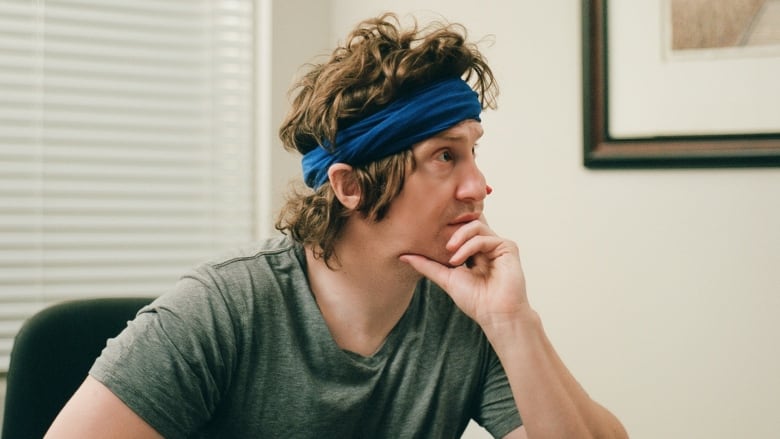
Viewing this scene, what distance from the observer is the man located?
3.88 feet

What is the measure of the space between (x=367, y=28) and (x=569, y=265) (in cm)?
81

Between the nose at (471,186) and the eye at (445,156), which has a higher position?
the eye at (445,156)

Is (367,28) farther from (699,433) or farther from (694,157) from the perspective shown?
(699,433)

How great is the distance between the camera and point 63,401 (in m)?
1.25

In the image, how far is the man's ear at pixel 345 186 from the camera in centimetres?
128

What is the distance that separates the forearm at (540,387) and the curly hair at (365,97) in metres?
0.32

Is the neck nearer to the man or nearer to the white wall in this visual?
the man

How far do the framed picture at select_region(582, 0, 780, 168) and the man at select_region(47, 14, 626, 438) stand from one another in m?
0.48

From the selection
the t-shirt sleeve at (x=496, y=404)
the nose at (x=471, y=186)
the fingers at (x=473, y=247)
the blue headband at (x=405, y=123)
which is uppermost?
the blue headband at (x=405, y=123)

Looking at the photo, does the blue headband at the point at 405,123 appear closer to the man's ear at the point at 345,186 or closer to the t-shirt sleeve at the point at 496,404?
the man's ear at the point at 345,186

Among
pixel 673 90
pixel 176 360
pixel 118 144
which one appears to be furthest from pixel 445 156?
pixel 118 144

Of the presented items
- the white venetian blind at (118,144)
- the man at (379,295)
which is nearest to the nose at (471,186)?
the man at (379,295)

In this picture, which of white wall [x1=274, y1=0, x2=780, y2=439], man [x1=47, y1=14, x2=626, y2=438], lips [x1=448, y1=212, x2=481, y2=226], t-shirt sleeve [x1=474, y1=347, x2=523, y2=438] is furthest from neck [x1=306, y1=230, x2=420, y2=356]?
white wall [x1=274, y1=0, x2=780, y2=439]

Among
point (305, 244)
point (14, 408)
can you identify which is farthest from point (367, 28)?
point (14, 408)
